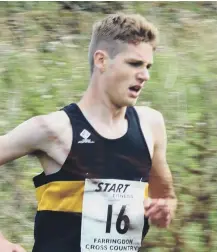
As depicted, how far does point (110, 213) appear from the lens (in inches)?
128

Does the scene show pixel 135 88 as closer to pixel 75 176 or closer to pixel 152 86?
pixel 75 176

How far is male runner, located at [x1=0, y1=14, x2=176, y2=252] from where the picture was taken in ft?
10.5

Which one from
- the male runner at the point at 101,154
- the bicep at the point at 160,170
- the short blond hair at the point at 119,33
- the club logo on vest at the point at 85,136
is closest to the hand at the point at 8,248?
the male runner at the point at 101,154

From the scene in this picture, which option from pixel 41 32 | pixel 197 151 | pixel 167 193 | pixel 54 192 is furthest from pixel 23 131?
pixel 41 32

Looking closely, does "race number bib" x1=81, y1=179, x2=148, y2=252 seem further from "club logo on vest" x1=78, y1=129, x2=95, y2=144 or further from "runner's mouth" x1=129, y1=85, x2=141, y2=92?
"runner's mouth" x1=129, y1=85, x2=141, y2=92

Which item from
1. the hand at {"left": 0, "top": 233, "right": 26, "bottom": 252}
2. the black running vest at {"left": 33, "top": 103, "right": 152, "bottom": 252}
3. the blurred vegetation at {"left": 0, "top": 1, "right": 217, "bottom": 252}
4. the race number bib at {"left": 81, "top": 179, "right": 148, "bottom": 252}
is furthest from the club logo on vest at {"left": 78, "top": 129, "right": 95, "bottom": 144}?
the blurred vegetation at {"left": 0, "top": 1, "right": 217, "bottom": 252}

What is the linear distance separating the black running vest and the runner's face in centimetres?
17

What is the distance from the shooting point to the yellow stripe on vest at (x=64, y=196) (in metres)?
3.19

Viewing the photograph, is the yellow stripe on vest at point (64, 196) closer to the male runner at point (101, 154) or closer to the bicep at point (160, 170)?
the male runner at point (101, 154)

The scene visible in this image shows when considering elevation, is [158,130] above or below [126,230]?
above

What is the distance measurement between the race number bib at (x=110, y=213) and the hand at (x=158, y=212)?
0.03 meters

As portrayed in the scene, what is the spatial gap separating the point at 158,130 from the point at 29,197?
830mm

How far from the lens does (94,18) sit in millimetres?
5031

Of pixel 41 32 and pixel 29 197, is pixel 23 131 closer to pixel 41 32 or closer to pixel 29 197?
pixel 29 197
